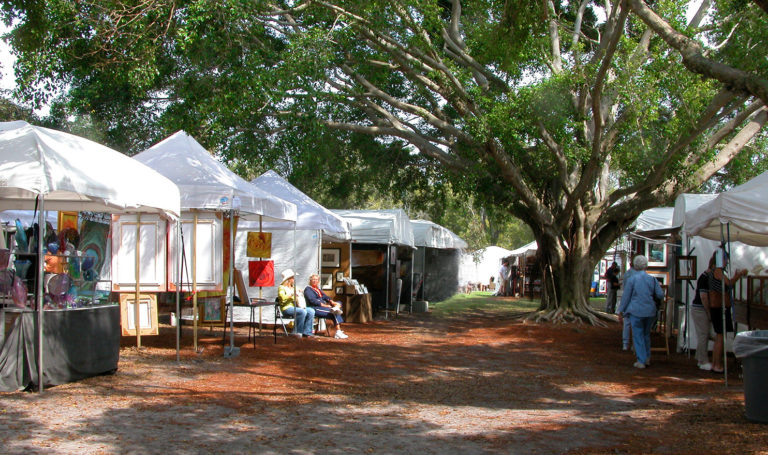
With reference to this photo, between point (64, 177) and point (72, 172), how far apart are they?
0.16m

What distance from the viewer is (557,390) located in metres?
8.38

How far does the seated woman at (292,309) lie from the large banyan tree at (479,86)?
4.62 m

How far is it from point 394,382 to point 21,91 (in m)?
13.0

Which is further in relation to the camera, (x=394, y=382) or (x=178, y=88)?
(x=178, y=88)

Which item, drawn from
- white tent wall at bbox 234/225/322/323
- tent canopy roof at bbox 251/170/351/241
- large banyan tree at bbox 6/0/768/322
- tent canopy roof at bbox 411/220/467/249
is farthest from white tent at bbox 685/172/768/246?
tent canopy roof at bbox 411/220/467/249

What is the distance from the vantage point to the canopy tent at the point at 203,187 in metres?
9.72

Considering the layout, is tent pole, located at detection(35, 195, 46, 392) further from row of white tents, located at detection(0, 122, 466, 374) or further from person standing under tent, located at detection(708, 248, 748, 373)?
person standing under tent, located at detection(708, 248, 748, 373)

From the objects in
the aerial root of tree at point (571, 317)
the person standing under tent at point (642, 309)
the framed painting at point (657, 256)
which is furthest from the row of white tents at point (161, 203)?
the framed painting at point (657, 256)

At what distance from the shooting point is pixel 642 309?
33.3 ft

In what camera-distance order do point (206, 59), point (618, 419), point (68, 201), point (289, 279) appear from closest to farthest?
point (618, 419)
point (68, 201)
point (289, 279)
point (206, 59)

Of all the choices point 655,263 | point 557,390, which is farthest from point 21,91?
point 655,263

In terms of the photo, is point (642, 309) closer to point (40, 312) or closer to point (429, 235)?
point (40, 312)

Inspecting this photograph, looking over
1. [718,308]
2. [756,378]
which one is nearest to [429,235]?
[718,308]

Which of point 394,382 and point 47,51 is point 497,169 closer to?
point 394,382
